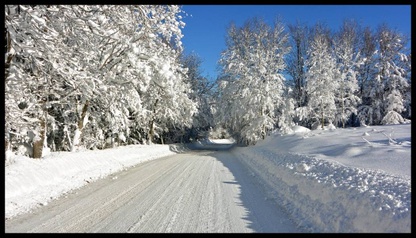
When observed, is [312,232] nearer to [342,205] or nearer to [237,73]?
[342,205]

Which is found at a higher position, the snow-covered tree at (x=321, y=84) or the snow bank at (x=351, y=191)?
the snow-covered tree at (x=321, y=84)

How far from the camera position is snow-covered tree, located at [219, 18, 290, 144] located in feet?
86.2

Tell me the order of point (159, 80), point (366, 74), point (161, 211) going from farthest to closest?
point (366, 74)
point (159, 80)
point (161, 211)

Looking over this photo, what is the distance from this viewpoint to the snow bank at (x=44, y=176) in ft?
22.7

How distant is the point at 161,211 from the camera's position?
20.9ft

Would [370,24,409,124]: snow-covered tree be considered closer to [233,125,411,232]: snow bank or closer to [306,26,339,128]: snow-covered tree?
[306,26,339,128]: snow-covered tree

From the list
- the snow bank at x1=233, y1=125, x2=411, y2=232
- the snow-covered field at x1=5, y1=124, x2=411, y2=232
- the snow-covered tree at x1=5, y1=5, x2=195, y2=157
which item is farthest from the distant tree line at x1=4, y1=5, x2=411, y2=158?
the snow bank at x1=233, y1=125, x2=411, y2=232

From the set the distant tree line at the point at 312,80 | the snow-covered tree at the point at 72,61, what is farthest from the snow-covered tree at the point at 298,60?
the snow-covered tree at the point at 72,61

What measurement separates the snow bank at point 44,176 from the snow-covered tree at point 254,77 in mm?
15863

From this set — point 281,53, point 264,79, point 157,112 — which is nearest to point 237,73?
point 264,79

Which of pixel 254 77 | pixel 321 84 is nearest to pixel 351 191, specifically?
pixel 254 77

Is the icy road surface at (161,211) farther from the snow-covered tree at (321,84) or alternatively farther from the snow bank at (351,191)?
the snow-covered tree at (321,84)

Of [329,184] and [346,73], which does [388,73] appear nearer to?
[346,73]

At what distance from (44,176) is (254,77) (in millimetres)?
21155
